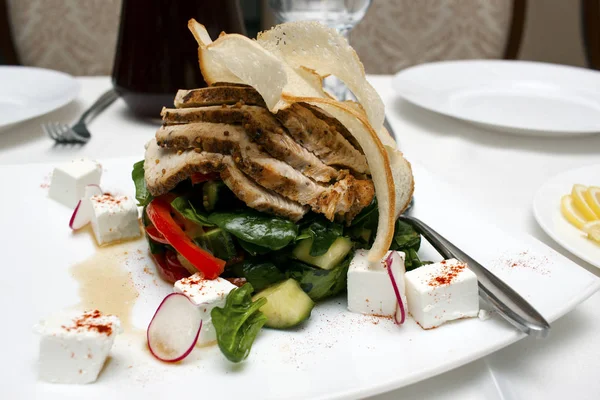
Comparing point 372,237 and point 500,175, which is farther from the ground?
point 372,237

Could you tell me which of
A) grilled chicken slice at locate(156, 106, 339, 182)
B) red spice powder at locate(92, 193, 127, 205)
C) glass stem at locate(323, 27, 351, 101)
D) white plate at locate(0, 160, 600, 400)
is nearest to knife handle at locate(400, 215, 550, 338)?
white plate at locate(0, 160, 600, 400)

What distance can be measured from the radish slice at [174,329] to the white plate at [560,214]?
1293mm

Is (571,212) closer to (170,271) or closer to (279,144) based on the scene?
(279,144)

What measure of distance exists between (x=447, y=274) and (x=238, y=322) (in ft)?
2.03

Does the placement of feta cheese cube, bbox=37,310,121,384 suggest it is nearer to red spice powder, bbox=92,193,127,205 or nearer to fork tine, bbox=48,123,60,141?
red spice powder, bbox=92,193,127,205

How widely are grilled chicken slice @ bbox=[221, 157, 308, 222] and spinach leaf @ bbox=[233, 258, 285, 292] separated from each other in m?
0.17

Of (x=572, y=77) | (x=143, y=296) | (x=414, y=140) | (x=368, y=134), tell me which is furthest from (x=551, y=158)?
(x=143, y=296)

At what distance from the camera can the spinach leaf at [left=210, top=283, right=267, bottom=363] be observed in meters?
1.51

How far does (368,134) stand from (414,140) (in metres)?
1.73

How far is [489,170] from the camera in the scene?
9.89 feet

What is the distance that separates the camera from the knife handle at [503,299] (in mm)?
1539

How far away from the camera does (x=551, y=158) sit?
10.4ft

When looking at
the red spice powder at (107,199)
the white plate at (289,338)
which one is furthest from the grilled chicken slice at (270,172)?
the red spice powder at (107,199)

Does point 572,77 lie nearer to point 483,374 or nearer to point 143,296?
point 483,374
